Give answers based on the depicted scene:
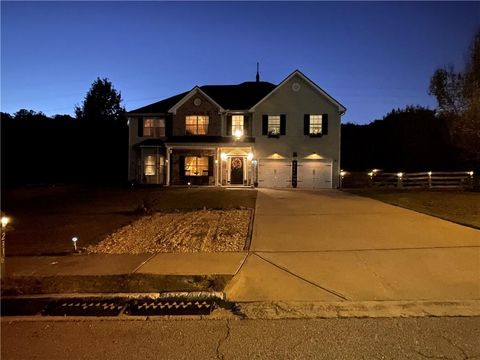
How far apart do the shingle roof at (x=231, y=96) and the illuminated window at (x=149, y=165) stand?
3298 mm

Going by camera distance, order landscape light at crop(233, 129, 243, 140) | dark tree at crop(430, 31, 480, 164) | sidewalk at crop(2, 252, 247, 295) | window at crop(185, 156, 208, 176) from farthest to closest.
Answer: landscape light at crop(233, 129, 243, 140) < window at crop(185, 156, 208, 176) < dark tree at crop(430, 31, 480, 164) < sidewalk at crop(2, 252, 247, 295)

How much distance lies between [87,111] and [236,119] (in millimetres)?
33657

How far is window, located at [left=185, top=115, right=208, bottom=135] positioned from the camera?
1222 inches

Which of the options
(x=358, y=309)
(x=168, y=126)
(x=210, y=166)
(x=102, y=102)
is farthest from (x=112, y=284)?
(x=102, y=102)

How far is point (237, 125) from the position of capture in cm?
3120

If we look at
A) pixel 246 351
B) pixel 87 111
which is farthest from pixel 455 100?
pixel 87 111

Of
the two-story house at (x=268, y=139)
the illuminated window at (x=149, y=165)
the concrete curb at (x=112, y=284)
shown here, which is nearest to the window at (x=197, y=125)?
the two-story house at (x=268, y=139)

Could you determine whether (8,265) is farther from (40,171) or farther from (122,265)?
(40,171)

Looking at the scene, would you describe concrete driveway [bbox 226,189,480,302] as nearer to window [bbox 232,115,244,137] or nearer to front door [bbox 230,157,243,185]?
front door [bbox 230,157,243,185]

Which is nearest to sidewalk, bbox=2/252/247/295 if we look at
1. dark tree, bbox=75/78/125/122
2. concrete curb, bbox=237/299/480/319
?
concrete curb, bbox=237/299/480/319

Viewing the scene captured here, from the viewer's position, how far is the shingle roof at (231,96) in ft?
104

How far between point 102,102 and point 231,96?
1217 inches

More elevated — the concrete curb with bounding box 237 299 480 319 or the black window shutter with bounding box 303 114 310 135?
the black window shutter with bounding box 303 114 310 135

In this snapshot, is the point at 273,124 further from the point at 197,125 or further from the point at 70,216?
the point at 70,216
